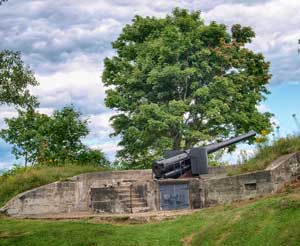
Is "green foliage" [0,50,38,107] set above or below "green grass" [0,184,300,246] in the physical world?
above

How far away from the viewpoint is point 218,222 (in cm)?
1218

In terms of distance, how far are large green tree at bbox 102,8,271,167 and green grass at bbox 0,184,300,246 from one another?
36.0 feet

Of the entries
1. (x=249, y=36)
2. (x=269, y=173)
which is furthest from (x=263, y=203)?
(x=249, y=36)

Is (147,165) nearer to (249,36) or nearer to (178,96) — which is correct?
(178,96)

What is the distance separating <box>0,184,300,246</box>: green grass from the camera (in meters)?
10.6

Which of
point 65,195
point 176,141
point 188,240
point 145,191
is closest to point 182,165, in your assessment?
point 145,191

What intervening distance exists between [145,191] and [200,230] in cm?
612

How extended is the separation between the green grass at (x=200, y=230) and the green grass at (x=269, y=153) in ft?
8.19

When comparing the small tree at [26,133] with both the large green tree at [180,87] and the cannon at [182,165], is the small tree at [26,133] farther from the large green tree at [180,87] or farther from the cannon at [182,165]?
the cannon at [182,165]

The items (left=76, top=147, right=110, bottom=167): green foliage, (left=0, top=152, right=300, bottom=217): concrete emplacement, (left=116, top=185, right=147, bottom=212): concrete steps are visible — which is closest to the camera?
(left=0, top=152, right=300, bottom=217): concrete emplacement

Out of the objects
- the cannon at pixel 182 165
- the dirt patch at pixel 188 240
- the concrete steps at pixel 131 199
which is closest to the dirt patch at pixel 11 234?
the concrete steps at pixel 131 199

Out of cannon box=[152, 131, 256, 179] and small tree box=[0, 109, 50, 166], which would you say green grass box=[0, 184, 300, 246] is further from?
small tree box=[0, 109, 50, 166]

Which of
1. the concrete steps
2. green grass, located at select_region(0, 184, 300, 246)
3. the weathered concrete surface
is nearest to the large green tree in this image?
the weathered concrete surface

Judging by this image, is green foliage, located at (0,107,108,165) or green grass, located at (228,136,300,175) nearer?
green grass, located at (228,136,300,175)
